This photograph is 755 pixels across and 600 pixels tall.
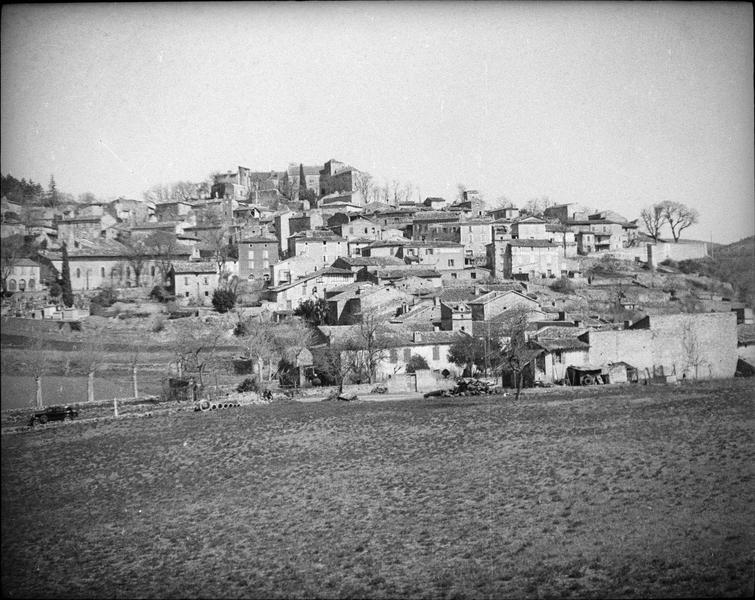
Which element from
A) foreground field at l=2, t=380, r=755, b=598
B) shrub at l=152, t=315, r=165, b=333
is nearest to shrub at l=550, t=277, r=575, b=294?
shrub at l=152, t=315, r=165, b=333

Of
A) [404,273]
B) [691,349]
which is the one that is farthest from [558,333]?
[404,273]

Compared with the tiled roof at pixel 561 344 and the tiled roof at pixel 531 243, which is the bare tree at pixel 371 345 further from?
the tiled roof at pixel 531 243

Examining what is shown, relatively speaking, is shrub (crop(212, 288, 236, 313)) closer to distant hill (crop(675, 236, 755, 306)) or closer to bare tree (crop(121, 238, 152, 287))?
bare tree (crop(121, 238, 152, 287))

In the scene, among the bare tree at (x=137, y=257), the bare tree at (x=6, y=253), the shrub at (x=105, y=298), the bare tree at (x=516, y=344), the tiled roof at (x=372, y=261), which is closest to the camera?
the bare tree at (x=6, y=253)

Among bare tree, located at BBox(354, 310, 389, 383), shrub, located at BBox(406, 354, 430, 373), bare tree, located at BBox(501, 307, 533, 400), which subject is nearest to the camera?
bare tree, located at BBox(501, 307, 533, 400)

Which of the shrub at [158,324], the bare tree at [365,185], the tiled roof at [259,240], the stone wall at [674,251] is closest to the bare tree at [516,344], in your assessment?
the shrub at [158,324]

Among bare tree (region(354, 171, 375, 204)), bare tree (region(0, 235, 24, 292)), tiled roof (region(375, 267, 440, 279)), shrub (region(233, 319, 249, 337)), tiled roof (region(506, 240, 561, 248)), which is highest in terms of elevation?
bare tree (region(354, 171, 375, 204))
